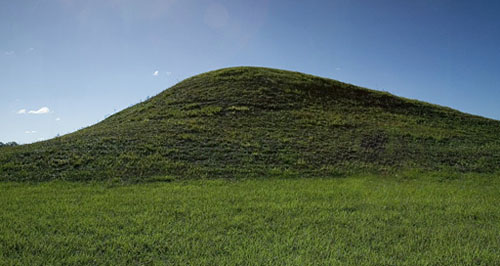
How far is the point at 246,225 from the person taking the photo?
19.8ft

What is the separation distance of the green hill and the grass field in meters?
2.19

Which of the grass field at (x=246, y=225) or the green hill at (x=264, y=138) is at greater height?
Answer: the green hill at (x=264, y=138)

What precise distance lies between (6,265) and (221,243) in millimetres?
3023

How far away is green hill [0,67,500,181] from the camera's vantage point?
39.0 feet

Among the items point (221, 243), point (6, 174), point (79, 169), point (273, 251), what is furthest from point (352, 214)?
point (6, 174)

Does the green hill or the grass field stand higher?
the green hill

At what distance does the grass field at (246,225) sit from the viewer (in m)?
4.75

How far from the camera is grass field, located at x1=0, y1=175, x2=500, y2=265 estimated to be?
475 centimetres

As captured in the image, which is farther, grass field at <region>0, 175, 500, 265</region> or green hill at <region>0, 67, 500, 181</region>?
green hill at <region>0, 67, 500, 181</region>

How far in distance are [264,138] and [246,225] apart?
9.88 m

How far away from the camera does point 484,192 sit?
31.6 feet

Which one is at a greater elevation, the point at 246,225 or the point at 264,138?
the point at 264,138

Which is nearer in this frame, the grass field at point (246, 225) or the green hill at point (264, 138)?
the grass field at point (246, 225)

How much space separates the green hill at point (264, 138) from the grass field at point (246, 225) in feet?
7.18
